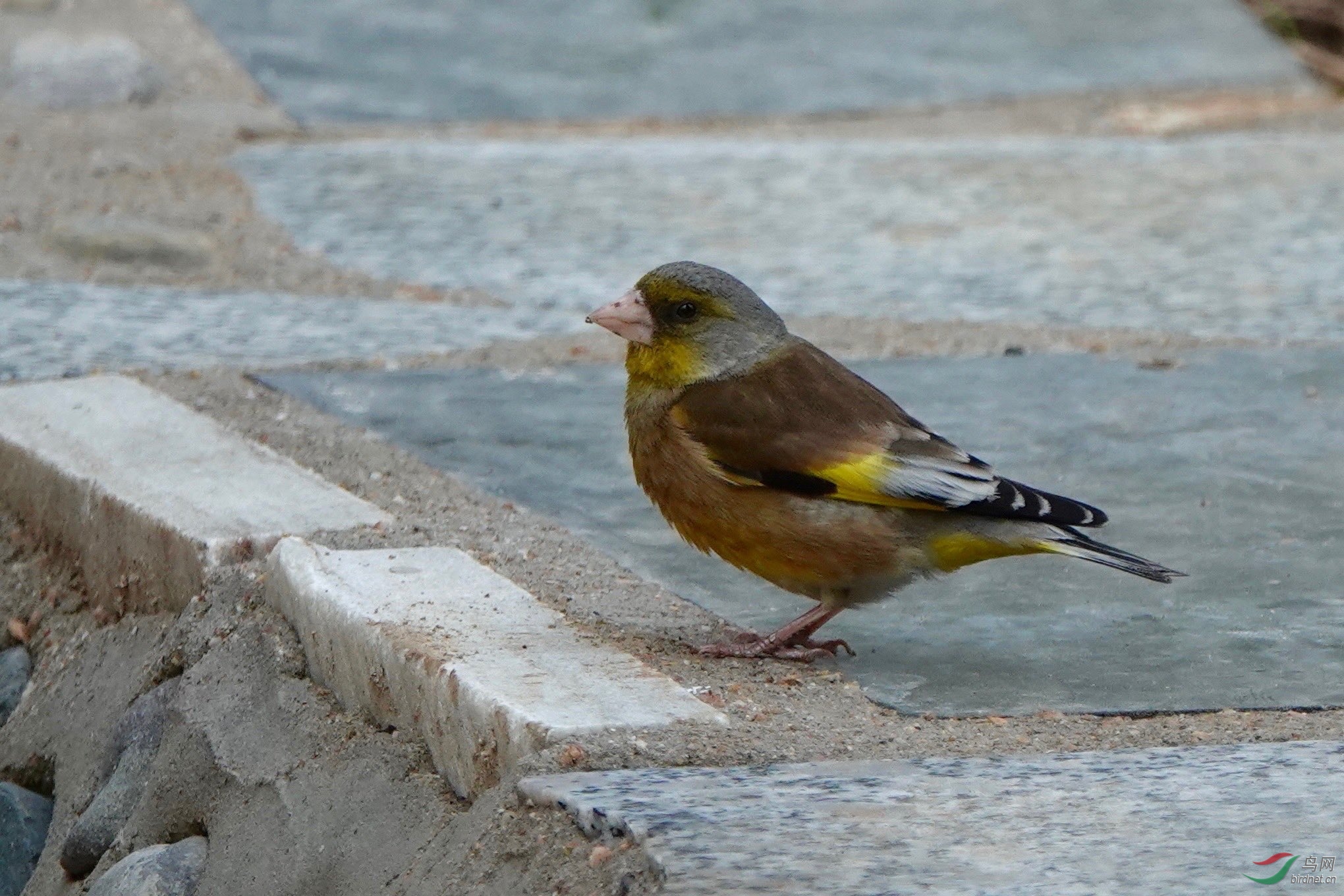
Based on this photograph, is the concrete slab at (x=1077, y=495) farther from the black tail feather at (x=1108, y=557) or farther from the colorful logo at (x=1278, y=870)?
the colorful logo at (x=1278, y=870)

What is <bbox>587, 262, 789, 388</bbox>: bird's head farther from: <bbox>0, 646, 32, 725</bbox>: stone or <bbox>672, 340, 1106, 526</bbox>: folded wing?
<bbox>0, 646, 32, 725</bbox>: stone

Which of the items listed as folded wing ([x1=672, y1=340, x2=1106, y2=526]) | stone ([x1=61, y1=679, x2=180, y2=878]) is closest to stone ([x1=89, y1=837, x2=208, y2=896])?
stone ([x1=61, y1=679, x2=180, y2=878])

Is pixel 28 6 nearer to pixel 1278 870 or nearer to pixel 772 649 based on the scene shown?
pixel 772 649

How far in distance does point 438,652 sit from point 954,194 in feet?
10.3

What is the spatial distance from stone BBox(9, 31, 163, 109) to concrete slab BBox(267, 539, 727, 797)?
119 inches

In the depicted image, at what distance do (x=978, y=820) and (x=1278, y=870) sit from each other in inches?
11.3

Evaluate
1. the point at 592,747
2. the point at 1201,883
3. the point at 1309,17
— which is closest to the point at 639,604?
the point at 592,747

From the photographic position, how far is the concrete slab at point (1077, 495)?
2.43 m

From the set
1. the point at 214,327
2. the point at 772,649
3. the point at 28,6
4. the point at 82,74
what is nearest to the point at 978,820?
the point at 772,649

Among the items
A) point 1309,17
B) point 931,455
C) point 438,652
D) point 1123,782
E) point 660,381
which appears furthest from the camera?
point 1309,17

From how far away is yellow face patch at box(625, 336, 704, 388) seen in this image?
2.86m

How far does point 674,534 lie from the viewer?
3027 mm

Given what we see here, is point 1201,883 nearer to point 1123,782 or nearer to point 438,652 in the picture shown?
point 1123,782

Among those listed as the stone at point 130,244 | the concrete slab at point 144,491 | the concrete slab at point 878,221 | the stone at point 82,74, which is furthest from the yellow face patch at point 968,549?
the stone at point 82,74
